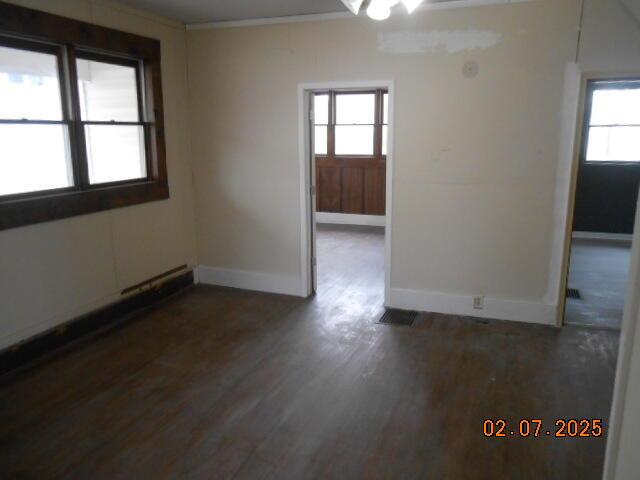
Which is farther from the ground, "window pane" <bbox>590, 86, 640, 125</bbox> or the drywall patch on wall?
the drywall patch on wall

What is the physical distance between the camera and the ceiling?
3928mm

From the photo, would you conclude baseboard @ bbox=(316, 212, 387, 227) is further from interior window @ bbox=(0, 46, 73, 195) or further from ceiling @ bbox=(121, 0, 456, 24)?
interior window @ bbox=(0, 46, 73, 195)

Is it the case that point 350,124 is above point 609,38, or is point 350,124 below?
below

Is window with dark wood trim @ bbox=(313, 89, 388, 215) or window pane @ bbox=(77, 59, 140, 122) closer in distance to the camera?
window pane @ bbox=(77, 59, 140, 122)

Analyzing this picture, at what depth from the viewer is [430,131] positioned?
4137mm

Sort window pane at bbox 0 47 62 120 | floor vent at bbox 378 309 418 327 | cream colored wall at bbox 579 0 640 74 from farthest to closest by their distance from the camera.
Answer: floor vent at bbox 378 309 418 327
cream colored wall at bbox 579 0 640 74
window pane at bbox 0 47 62 120

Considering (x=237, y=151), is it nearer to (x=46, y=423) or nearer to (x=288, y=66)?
(x=288, y=66)

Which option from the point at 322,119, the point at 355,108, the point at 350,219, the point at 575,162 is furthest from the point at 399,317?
the point at 322,119

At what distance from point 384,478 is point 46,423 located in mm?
1922

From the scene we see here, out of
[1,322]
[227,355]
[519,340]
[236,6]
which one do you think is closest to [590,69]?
[519,340]

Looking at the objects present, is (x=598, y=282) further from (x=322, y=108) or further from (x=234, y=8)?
(x=322, y=108)

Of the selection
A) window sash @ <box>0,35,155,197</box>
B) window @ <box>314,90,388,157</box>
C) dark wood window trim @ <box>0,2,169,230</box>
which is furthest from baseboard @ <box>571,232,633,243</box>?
window sash @ <box>0,35,155,197</box>

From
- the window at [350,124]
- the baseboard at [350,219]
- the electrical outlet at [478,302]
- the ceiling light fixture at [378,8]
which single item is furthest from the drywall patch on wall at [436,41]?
the baseboard at [350,219]

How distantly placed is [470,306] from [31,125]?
147 inches
